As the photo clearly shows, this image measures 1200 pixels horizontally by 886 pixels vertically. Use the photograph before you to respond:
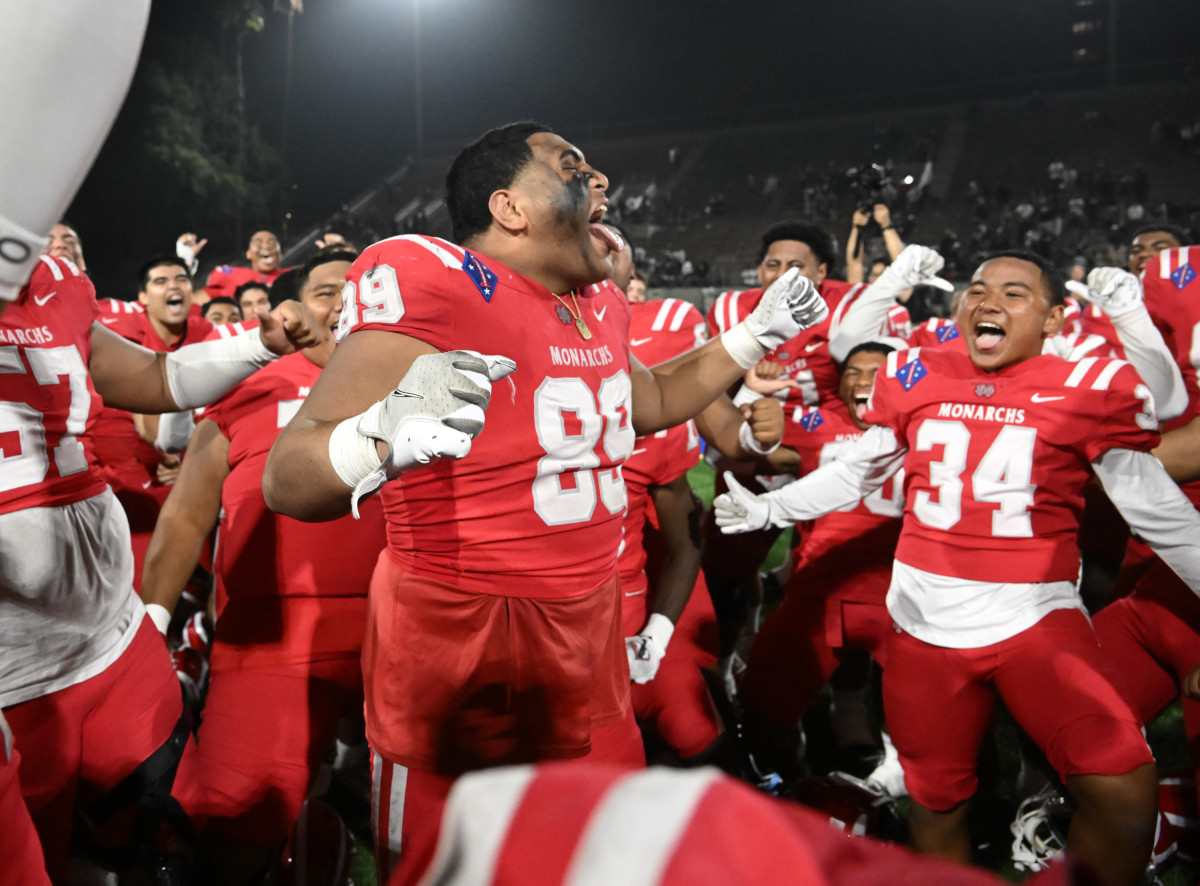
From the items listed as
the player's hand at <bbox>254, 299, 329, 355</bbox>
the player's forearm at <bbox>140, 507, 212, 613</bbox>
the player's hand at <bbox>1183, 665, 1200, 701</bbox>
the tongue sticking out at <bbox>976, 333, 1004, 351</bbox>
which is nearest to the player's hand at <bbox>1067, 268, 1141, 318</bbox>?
the tongue sticking out at <bbox>976, 333, 1004, 351</bbox>

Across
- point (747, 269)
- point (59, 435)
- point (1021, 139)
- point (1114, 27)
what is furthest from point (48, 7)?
point (1114, 27)

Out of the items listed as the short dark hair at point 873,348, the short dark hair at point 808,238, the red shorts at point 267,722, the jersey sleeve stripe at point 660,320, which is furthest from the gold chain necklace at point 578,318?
the short dark hair at point 808,238

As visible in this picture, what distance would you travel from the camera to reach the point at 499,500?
193 cm

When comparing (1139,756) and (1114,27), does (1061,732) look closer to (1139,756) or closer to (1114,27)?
(1139,756)

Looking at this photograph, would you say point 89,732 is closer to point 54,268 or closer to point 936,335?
point 54,268

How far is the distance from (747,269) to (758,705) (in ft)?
78.6

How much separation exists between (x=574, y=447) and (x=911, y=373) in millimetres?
1584

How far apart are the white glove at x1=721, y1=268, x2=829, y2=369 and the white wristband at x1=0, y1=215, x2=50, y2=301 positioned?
1.98 meters

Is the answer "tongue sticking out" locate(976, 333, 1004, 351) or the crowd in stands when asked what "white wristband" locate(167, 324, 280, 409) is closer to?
the crowd in stands

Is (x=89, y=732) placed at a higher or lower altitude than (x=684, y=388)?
lower

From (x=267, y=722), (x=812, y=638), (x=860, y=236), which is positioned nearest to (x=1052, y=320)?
(x=812, y=638)

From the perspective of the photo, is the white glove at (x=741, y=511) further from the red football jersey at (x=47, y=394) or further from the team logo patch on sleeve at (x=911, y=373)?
the red football jersey at (x=47, y=394)

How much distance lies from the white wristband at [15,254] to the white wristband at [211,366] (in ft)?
5.87

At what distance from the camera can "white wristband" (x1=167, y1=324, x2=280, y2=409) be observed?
2.60 meters
